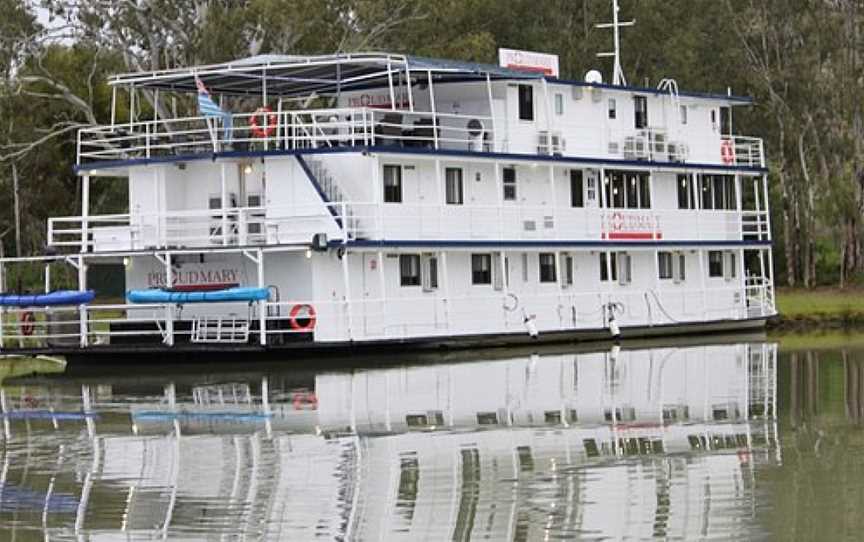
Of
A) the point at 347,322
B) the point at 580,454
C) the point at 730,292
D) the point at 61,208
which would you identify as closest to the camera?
the point at 580,454

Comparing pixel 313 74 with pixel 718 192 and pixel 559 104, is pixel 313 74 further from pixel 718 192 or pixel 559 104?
pixel 718 192

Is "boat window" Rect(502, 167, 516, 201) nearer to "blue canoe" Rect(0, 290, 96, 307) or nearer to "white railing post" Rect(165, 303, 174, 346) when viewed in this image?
"white railing post" Rect(165, 303, 174, 346)

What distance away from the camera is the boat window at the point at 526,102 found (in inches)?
1742

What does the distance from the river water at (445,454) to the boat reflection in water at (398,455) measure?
4 centimetres

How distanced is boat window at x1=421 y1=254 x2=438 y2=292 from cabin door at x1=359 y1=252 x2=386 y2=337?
1.43m

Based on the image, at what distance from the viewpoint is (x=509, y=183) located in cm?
4372

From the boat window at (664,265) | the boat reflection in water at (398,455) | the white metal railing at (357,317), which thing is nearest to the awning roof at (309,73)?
the white metal railing at (357,317)

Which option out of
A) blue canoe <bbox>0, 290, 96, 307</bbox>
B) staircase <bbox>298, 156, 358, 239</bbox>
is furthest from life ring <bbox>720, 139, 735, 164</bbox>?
blue canoe <bbox>0, 290, 96, 307</bbox>

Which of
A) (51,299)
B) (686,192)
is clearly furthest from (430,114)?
(686,192)

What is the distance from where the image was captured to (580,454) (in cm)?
2130

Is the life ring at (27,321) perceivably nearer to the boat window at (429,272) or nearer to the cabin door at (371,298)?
the cabin door at (371,298)

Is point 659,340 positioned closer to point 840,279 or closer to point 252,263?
point 252,263

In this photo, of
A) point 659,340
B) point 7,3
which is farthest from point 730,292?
point 7,3

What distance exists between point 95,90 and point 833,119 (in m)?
24.2
